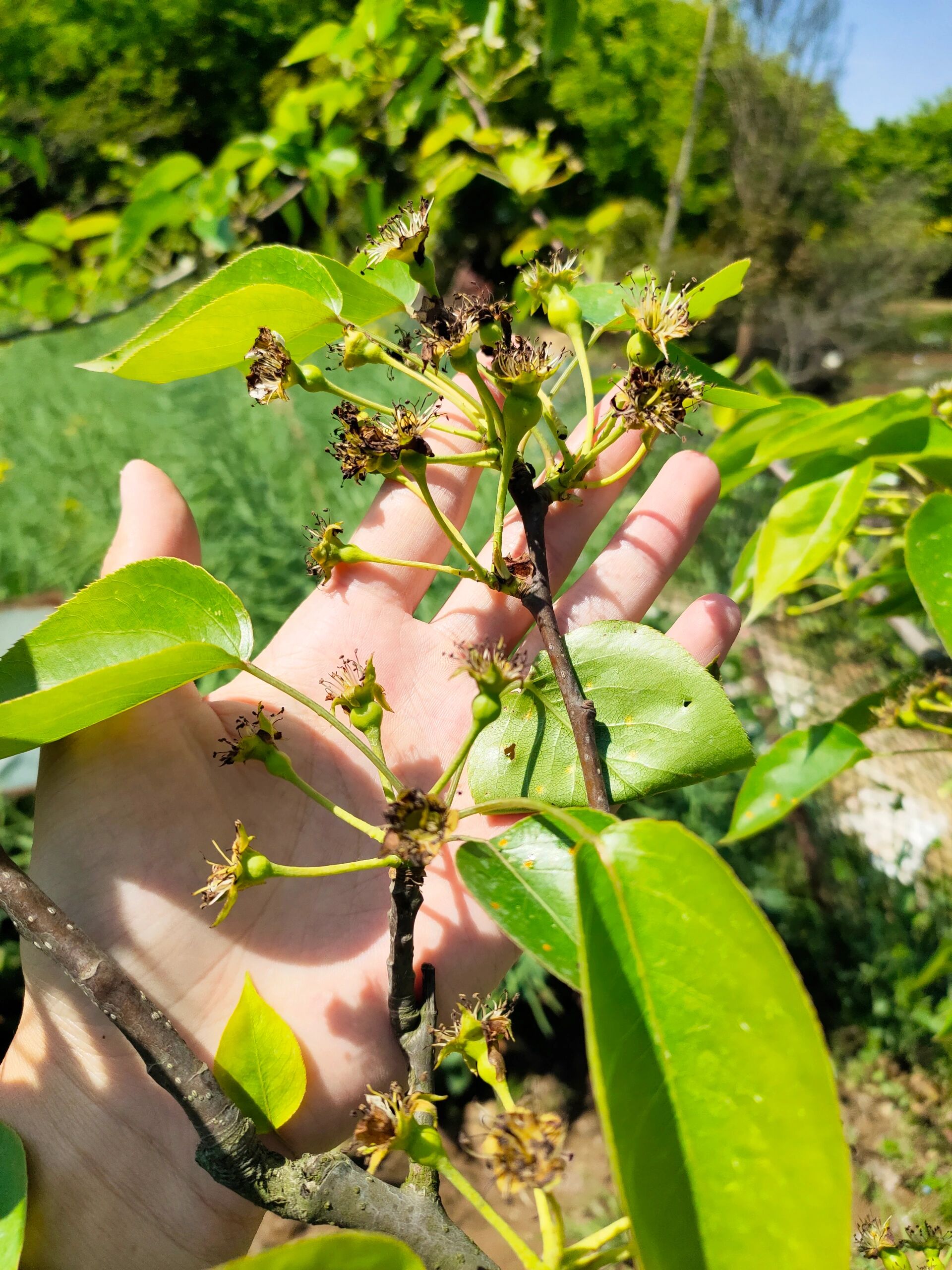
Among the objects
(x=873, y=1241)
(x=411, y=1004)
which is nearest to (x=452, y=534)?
(x=411, y=1004)

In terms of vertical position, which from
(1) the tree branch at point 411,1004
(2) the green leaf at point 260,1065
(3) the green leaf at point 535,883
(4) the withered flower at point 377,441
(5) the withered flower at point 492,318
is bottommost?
(2) the green leaf at point 260,1065

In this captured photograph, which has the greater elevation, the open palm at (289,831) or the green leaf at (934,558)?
the green leaf at (934,558)

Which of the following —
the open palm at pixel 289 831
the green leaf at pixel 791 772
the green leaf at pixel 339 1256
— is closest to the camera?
the green leaf at pixel 339 1256

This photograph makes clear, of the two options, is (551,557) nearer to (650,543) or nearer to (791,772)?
(650,543)

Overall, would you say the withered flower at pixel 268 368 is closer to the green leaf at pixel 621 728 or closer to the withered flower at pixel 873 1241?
the green leaf at pixel 621 728

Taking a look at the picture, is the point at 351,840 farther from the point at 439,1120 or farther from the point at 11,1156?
the point at 439,1120

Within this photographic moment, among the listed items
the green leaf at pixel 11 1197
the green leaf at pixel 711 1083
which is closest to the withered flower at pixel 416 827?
the green leaf at pixel 711 1083
